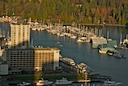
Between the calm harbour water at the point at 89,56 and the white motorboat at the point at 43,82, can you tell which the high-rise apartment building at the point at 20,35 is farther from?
the white motorboat at the point at 43,82

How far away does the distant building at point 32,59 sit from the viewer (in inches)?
390

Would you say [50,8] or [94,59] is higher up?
[50,8]

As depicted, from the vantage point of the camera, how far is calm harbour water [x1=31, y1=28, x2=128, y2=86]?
10154 mm

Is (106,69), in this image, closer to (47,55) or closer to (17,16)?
(47,55)

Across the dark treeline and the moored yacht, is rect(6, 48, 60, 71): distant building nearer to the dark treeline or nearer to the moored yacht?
the moored yacht

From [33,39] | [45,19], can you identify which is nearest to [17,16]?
[45,19]

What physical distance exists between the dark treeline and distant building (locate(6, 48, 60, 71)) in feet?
34.4

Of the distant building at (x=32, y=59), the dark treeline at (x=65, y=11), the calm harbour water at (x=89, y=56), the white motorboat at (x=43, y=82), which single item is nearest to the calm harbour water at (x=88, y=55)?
the calm harbour water at (x=89, y=56)

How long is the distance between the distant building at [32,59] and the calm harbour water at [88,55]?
101cm

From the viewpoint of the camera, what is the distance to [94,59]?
11.6 metres

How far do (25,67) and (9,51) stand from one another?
1.61 ft

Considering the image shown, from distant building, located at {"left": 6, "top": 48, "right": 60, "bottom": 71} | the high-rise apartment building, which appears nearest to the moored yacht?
distant building, located at {"left": 6, "top": 48, "right": 60, "bottom": 71}

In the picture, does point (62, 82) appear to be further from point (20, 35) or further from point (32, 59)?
point (20, 35)

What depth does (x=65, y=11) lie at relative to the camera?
70.1ft
